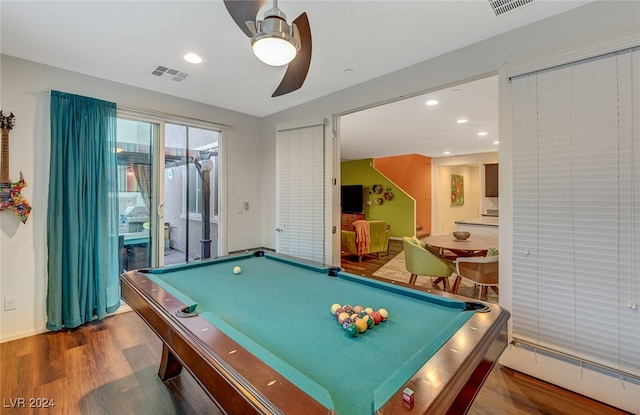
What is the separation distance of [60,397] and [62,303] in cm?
123

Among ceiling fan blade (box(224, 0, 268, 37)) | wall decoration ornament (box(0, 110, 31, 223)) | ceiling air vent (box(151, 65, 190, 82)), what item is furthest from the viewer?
ceiling air vent (box(151, 65, 190, 82))

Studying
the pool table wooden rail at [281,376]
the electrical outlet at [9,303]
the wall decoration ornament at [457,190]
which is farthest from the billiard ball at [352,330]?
the wall decoration ornament at [457,190]

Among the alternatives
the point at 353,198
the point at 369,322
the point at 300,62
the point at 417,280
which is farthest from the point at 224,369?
the point at 353,198

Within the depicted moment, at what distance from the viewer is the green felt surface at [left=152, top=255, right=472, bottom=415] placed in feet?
2.68

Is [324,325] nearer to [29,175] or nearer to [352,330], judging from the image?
[352,330]

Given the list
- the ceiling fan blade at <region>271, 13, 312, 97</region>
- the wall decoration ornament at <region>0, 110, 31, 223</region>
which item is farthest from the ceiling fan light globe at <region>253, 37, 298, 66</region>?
the wall decoration ornament at <region>0, 110, 31, 223</region>

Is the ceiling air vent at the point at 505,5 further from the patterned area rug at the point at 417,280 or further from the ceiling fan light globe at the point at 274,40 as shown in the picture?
the patterned area rug at the point at 417,280

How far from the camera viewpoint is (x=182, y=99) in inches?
135

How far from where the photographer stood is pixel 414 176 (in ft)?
26.2

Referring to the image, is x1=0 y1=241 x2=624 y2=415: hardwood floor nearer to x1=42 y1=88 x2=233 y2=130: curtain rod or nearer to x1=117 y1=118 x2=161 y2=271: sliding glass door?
x1=117 y1=118 x2=161 y2=271: sliding glass door

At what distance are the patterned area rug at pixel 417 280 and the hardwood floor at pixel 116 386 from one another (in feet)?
5.79

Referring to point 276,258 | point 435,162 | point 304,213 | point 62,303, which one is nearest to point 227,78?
point 304,213

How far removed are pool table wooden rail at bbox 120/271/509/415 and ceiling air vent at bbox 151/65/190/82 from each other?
2.40 metres

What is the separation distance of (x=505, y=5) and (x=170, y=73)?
113 inches
